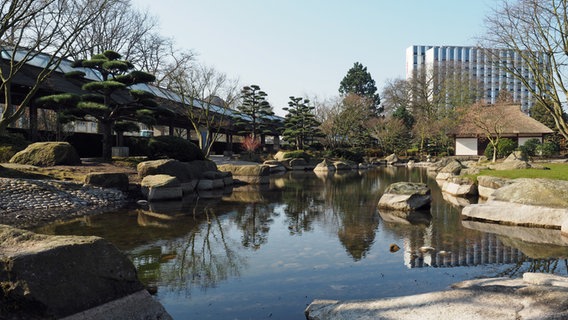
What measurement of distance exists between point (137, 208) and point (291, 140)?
3031 centimetres

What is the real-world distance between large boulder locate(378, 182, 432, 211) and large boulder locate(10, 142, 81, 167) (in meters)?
12.5

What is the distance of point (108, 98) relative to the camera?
62.9ft

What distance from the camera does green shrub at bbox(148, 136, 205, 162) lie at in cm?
2034

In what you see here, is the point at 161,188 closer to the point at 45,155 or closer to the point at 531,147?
the point at 45,155

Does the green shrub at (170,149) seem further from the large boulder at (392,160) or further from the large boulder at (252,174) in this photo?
the large boulder at (392,160)

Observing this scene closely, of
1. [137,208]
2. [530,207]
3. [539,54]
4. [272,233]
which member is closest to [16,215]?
[137,208]

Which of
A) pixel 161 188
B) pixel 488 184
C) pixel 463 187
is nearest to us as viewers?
pixel 488 184

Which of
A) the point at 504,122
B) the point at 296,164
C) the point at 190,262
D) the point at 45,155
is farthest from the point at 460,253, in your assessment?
Answer: the point at 504,122

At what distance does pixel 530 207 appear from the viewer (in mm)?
9867

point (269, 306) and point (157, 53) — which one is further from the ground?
point (157, 53)

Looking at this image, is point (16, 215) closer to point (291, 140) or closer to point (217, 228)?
point (217, 228)

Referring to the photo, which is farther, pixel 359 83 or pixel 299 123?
pixel 359 83

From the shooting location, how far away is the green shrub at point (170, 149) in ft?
66.7

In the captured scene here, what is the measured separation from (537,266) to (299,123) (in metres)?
36.6
